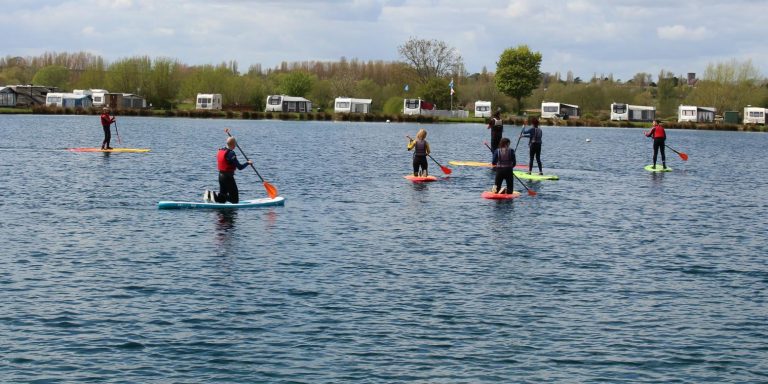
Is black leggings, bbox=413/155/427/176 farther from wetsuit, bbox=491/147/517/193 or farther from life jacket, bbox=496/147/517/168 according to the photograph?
life jacket, bbox=496/147/517/168

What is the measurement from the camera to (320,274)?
23.6m

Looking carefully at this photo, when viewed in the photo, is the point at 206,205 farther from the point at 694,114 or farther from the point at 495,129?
the point at 694,114

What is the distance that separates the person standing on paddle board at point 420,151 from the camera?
42.0 metres

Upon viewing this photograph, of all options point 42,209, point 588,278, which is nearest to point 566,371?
point 588,278

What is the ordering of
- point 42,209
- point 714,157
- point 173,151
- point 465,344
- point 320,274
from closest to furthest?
point 465,344
point 320,274
point 42,209
point 173,151
point 714,157

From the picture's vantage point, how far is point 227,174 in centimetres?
3238

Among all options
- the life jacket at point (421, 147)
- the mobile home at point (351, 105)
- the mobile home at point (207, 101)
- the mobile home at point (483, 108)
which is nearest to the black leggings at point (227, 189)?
the life jacket at point (421, 147)

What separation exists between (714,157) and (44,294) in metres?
67.9

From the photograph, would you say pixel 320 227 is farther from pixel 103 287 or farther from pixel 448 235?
pixel 103 287

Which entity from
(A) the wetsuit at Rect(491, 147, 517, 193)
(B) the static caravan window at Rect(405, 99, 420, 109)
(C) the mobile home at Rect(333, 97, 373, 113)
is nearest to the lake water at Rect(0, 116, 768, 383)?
(A) the wetsuit at Rect(491, 147, 517, 193)

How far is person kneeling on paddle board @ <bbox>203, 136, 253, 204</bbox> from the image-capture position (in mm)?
31422

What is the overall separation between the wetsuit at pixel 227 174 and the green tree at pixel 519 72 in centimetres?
14543

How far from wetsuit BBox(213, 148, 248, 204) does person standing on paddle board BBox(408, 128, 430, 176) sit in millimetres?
10285

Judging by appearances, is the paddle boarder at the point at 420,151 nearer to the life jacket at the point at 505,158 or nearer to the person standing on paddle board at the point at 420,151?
the person standing on paddle board at the point at 420,151
